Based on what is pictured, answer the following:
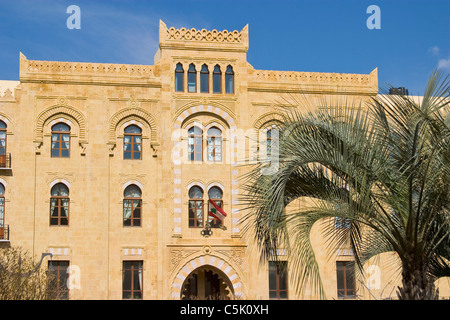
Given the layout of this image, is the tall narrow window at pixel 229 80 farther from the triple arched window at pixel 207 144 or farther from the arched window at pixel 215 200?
the arched window at pixel 215 200

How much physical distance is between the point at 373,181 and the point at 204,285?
18.8 meters

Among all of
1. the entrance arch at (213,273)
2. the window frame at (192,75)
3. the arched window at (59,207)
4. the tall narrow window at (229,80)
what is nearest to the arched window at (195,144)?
the window frame at (192,75)

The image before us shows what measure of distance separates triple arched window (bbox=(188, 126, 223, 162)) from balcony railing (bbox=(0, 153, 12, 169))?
7624 millimetres

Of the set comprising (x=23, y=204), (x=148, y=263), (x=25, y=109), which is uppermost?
(x=25, y=109)

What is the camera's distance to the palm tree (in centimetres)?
1374

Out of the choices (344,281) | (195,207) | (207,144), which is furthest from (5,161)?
(344,281)

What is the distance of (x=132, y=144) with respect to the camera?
104 ft

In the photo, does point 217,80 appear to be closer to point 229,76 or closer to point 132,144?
point 229,76
